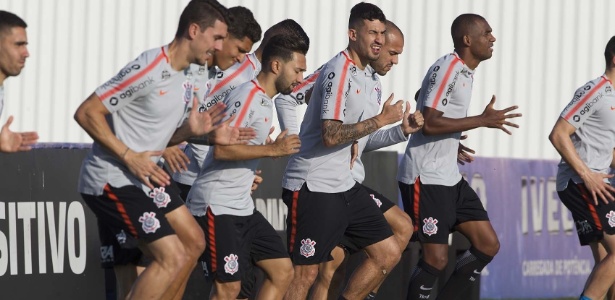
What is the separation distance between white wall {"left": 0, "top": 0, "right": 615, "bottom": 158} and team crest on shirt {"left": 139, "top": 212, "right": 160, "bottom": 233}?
4235 millimetres

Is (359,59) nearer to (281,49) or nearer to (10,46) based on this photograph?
(281,49)

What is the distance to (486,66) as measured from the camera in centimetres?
1527

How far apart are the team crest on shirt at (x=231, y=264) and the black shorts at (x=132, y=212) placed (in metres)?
0.65

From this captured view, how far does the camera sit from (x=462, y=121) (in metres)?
9.89

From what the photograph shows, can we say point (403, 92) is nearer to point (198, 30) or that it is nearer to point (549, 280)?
point (549, 280)

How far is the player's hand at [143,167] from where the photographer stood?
7.74m

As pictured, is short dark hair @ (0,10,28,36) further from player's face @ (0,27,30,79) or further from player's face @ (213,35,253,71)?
player's face @ (213,35,253,71)

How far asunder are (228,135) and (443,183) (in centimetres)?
247

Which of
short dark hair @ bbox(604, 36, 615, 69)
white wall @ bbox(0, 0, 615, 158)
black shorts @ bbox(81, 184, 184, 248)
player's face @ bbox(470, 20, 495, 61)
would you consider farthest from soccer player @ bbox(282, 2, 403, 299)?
white wall @ bbox(0, 0, 615, 158)

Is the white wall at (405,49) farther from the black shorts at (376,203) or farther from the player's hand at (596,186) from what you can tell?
the player's hand at (596,186)

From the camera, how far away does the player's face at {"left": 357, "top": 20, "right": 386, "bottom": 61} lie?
377 inches

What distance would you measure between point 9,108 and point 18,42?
3.86 m

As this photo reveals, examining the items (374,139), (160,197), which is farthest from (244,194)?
(374,139)

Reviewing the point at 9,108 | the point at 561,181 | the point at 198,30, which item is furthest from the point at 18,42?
the point at 561,181
